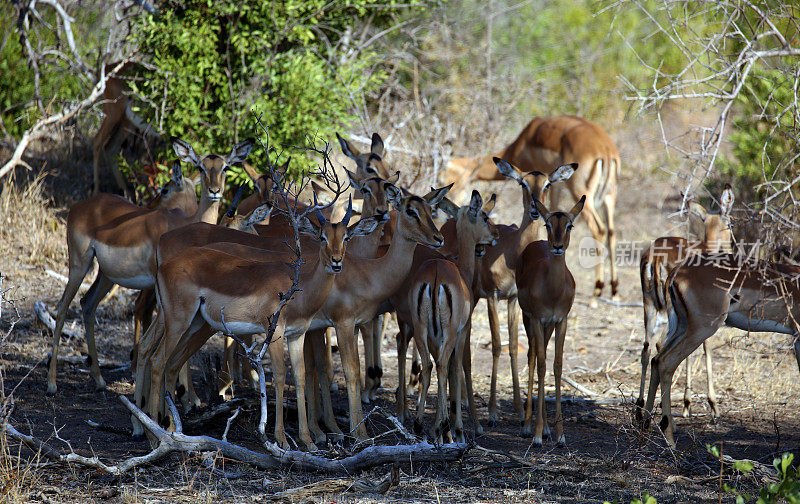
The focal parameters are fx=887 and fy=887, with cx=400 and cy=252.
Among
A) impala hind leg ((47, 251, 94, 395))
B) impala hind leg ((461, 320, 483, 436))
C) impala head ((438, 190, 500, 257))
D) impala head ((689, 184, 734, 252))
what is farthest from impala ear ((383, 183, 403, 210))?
impala head ((689, 184, 734, 252))

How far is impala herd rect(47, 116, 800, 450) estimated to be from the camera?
580 cm

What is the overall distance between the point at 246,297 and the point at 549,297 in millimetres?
2211

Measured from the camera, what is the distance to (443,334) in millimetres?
6020

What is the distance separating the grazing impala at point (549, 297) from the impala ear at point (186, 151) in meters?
2.89

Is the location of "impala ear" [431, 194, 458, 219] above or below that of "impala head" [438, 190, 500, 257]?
above

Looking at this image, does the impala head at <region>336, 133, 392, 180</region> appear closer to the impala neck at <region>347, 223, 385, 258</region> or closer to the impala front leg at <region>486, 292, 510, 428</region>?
the impala neck at <region>347, 223, 385, 258</region>

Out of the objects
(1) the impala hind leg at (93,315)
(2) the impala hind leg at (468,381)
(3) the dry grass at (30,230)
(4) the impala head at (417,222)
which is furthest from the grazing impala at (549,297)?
(3) the dry grass at (30,230)

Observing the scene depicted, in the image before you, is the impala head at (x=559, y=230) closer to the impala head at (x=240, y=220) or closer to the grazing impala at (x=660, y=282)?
the grazing impala at (x=660, y=282)

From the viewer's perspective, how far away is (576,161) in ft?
38.5

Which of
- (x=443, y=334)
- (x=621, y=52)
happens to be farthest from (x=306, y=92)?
(x=621, y=52)

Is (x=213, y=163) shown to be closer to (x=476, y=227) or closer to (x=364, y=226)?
(x=364, y=226)

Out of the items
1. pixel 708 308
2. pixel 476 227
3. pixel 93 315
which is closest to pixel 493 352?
pixel 476 227

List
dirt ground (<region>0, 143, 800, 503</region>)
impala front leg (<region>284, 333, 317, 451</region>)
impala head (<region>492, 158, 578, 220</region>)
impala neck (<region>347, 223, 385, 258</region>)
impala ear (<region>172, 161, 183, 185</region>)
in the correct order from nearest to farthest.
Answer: dirt ground (<region>0, 143, 800, 503</region>) → impala front leg (<region>284, 333, 317, 451</region>) → impala neck (<region>347, 223, 385, 258</region>) → impala head (<region>492, 158, 578, 220</region>) → impala ear (<region>172, 161, 183, 185</region>)

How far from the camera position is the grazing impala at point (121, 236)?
720 cm
